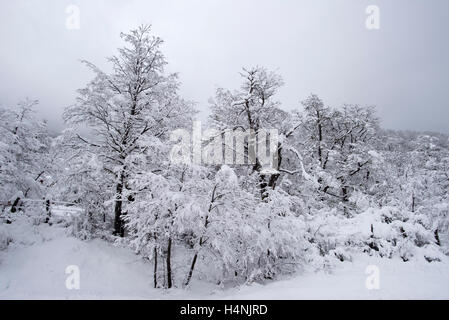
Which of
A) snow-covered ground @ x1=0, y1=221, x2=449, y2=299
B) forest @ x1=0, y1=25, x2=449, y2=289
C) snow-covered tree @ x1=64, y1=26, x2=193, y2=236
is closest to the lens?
snow-covered ground @ x1=0, y1=221, x2=449, y2=299

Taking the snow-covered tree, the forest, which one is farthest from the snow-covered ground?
the snow-covered tree

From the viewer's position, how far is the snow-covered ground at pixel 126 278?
22.3ft

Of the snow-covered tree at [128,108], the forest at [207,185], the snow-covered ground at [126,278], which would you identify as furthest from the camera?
the snow-covered tree at [128,108]

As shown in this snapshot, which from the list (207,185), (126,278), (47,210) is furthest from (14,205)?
(207,185)

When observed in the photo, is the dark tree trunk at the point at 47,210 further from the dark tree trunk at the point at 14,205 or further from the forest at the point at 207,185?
the dark tree trunk at the point at 14,205

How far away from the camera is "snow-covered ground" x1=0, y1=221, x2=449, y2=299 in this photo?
22.3ft

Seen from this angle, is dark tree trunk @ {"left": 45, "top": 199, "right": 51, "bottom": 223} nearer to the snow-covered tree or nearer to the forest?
the forest

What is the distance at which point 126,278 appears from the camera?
1077 cm

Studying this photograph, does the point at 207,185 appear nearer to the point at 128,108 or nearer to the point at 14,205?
the point at 128,108

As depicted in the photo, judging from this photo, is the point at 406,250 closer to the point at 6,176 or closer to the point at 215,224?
the point at 215,224

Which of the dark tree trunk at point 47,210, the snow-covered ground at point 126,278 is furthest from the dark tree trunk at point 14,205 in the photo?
the dark tree trunk at point 47,210

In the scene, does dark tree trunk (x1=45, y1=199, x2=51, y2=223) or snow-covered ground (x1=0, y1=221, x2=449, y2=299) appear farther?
dark tree trunk (x1=45, y1=199, x2=51, y2=223)
